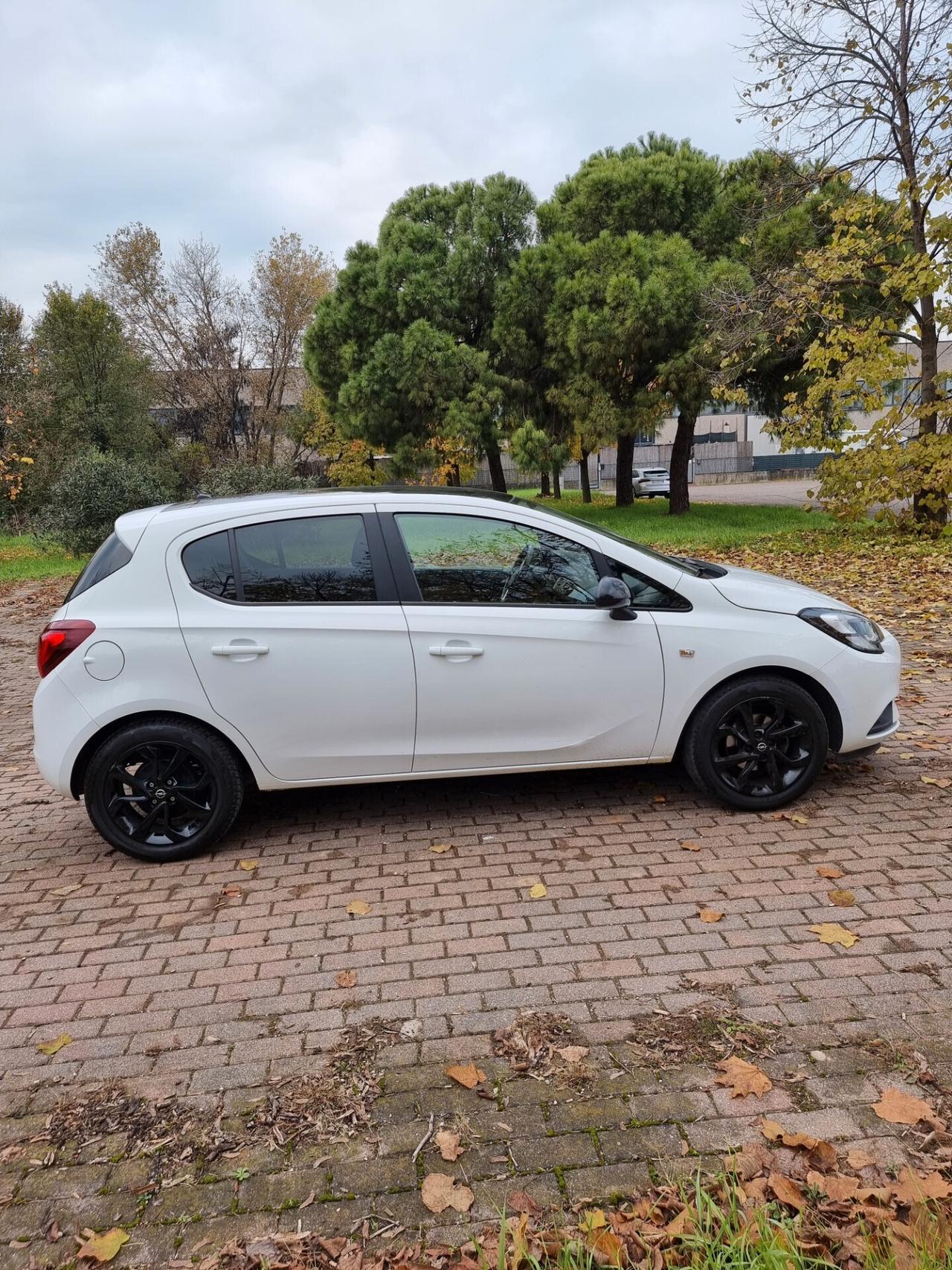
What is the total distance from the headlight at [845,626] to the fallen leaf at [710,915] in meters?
1.67

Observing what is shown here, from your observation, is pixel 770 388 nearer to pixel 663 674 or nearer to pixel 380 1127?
pixel 663 674

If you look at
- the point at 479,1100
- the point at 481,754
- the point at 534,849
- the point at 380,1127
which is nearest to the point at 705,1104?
the point at 479,1100

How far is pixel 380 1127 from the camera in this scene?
100 inches

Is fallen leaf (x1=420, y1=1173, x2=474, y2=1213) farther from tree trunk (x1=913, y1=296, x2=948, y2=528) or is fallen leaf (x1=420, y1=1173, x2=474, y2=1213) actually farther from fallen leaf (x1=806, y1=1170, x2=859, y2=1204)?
tree trunk (x1=913, y1=296, x2=948, y2=528)

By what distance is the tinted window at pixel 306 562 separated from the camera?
430 centimetres

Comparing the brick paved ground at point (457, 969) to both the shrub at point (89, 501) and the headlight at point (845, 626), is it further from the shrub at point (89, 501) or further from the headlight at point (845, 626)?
the shrub at point (89, 501)

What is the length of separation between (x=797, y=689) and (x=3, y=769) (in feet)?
17.0

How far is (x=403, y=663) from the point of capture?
425 centimetres

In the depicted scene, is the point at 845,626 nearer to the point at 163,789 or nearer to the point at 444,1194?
the point at 444,1194

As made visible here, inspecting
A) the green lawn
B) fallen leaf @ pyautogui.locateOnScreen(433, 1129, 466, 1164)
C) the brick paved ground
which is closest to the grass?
the green lawn

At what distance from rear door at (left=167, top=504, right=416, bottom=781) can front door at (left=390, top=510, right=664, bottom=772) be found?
14cm

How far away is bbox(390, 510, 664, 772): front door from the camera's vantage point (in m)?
4.30

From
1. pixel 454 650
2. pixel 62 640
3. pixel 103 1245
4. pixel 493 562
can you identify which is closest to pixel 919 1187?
pixel 103 1245

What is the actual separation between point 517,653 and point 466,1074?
6.71 ft
